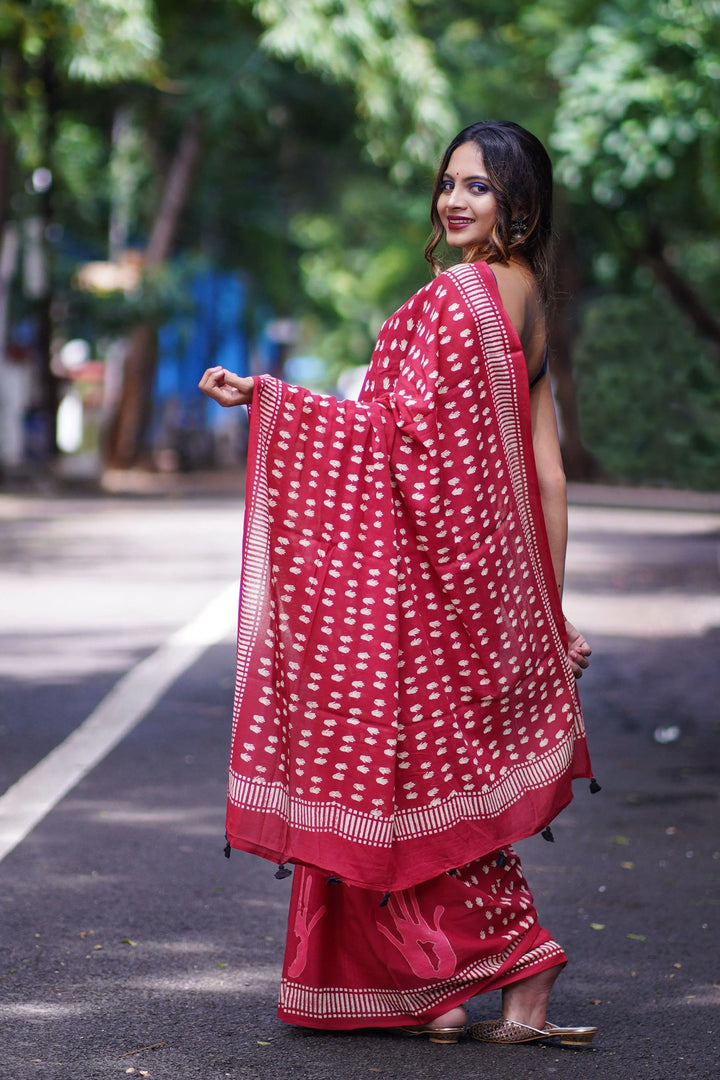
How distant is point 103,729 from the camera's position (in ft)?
23.6

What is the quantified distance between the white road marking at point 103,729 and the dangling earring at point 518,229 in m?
2.48

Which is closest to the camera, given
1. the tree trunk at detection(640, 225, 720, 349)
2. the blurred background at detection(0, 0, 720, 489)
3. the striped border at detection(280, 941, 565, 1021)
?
the striped border at detection(280, 941, 565, 1021)

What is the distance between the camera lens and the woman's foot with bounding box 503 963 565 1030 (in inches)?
139

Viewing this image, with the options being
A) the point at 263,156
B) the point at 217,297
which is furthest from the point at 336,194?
the point at 217,297

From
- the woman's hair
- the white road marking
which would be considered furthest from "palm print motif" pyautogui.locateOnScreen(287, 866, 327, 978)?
the white road marking

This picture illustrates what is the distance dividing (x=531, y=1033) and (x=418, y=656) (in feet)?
2.67

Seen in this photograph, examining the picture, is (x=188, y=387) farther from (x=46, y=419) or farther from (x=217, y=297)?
(x=46, y=419)

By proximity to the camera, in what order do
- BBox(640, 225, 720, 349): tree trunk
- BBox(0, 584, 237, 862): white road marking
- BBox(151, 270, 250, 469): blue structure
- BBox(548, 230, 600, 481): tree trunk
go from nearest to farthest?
1. BBox(0, 584, 237, 862): white road marking
2. BBox(640, 225, 720, 349): tree trunk
3. BBox(548, 230, 600, 481): tree trunk
4. BBox(151, 270, 250, 469): blue structure

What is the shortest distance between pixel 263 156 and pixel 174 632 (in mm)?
26561

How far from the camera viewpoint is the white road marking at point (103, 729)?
5.60 m

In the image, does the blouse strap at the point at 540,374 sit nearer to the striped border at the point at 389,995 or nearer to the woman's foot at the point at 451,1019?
the striped border at the point at 389,995

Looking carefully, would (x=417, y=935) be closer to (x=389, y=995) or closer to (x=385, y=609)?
(x=389, y=995)

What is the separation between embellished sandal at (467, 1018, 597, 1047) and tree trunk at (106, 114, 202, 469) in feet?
83.7

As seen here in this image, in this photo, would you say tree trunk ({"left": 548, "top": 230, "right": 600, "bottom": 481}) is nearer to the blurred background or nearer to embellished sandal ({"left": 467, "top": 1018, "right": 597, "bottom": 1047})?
the blurred background
